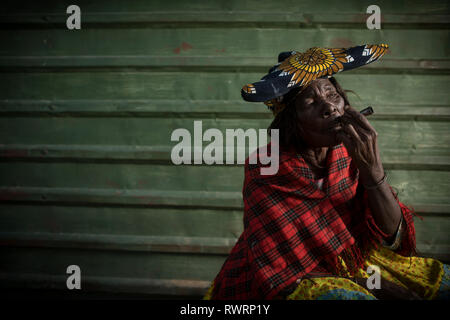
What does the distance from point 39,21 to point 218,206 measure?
2.02 metres

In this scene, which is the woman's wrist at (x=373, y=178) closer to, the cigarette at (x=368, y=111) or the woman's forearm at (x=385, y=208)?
the woman's forearm at (x=385, y=208)

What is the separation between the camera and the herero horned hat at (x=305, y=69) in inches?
53.4

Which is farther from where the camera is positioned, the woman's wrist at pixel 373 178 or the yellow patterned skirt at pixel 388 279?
the woman's wrist at pixel 373 178

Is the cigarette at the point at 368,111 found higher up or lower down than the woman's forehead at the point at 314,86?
lower down

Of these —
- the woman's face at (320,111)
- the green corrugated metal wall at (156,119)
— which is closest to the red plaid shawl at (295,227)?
the woman's face at (320,111)

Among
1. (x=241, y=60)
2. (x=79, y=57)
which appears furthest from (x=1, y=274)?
(x=241, y=60)

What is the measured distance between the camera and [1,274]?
2.77 m

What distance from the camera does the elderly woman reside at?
136 cm

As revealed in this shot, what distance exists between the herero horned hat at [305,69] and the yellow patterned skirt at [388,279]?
0.76 meters

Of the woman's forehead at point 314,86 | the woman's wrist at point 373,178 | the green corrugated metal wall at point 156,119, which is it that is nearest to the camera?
the woman's wrist at point 373,178

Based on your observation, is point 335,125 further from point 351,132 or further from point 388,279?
point 388,279

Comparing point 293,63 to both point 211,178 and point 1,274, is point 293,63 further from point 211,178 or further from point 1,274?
point 1,274

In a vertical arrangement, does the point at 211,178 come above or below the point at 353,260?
Answer: above
